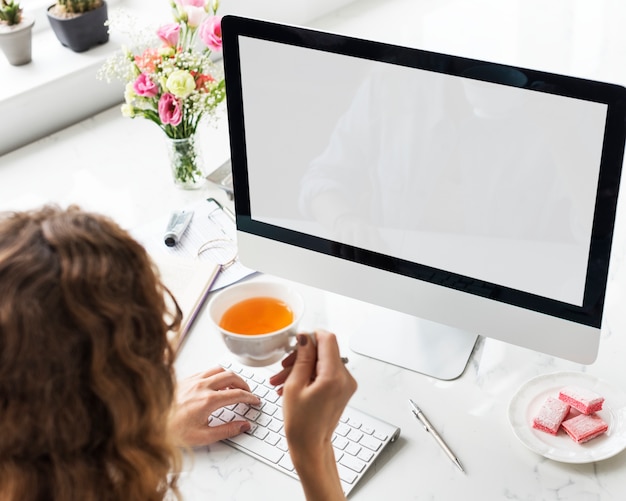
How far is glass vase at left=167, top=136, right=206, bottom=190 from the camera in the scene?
1.77m

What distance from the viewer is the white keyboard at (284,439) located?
4.09 ft

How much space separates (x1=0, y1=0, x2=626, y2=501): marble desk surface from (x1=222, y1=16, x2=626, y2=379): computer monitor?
77 mm

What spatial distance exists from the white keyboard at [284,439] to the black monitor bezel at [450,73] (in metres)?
0.23

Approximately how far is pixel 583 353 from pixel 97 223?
2.26 feet

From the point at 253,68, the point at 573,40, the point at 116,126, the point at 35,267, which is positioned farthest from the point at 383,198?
the point at 573,40

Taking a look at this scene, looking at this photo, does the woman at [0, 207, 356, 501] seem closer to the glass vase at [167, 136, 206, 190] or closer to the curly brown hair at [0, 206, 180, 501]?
the curly brown hair at [0, 206, 180, 501]

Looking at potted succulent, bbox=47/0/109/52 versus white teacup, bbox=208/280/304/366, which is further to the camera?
potted succulent, bbox=47/0/109/52

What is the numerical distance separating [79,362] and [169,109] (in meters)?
0.92

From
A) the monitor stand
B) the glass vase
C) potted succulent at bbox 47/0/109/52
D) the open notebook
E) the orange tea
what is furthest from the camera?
Result: potted succulent at bbox 47/0/109/52

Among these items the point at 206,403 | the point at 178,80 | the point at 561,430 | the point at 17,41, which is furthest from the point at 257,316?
the point at 17,41

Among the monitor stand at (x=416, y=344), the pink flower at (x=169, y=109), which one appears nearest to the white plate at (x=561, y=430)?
the monitor stand at (x=416, y=344)

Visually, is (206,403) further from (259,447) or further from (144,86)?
(144,86)

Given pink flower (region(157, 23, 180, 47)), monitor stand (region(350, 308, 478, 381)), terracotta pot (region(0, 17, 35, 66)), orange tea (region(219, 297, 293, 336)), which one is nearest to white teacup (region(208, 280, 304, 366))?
orange tea (region(219, 297, 293, 336))

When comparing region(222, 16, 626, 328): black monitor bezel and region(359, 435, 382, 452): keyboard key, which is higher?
region(222, 16, 626, 328): black monitor bezel
